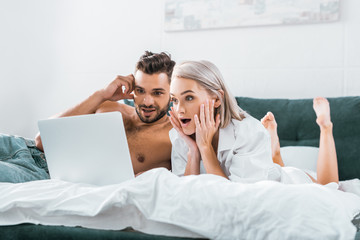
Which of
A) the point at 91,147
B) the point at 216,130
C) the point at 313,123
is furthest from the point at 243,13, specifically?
the point at 91,147

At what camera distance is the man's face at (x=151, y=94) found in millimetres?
2025

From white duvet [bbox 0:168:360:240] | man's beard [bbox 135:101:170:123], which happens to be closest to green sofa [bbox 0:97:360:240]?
man's beard [bbox 135:101:170:123]

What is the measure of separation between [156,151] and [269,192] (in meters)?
1.19

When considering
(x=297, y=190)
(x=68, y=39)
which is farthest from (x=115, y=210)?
(x=68, y=39)

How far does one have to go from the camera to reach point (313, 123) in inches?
89.2

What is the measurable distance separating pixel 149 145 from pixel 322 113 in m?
0.93

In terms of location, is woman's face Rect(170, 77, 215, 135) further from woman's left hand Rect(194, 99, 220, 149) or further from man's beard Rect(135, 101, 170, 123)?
man's beard Rect(135, 101, 170, 123)

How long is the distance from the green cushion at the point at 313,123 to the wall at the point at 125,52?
0.40m

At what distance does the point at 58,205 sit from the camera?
1.10 metres

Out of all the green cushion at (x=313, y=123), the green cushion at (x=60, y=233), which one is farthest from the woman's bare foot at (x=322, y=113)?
the green cushion at (x=60, y=233)

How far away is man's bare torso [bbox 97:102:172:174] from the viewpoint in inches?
82.7

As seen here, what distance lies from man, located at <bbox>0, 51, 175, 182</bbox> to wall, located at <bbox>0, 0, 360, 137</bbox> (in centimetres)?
89

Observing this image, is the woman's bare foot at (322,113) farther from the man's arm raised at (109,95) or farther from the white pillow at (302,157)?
the man's arm raised at (109,95)

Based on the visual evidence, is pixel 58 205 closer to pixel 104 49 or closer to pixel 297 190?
pixel 297 190
